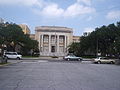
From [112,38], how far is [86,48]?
11.5 meters

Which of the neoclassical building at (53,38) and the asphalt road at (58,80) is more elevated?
the neoclassical building at (53,38)

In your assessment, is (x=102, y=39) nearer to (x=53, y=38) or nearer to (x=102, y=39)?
(x=102, y=39)

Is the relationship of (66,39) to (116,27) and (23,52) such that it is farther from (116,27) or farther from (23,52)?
(116,27)

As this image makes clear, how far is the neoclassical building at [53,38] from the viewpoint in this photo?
4801 inches

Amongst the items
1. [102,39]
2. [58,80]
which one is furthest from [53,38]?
[58,80]

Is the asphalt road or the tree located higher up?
the tree

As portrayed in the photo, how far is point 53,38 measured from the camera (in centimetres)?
12681

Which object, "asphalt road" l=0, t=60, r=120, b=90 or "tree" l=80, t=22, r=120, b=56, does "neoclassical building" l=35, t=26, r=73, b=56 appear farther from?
"asphalt road" l=0, t=60, r=120, b=90

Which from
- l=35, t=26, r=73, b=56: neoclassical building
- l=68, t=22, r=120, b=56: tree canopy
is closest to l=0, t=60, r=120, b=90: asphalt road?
l=68, t=22, r=120, b=56: tree canopy

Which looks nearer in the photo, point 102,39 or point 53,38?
point 102,39

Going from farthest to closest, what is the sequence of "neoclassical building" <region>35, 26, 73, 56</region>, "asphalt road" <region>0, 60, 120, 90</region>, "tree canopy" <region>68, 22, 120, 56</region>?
"neoclassical building" <region>35, 26, 73, 56</region> → "tree canopy" <region>68, 22, 120, 56</region> → "asphalt road" <region>0, 60, 120, 90</region>

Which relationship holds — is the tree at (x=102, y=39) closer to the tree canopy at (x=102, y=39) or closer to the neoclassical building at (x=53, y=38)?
the tree canopy at (x=102, y=39)

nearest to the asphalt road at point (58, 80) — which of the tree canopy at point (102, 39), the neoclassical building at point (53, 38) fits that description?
the tree canopy at point (102, 39)

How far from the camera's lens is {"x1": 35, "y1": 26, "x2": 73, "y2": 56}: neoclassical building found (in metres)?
122
